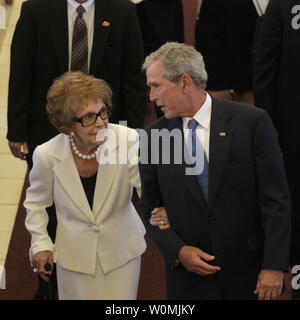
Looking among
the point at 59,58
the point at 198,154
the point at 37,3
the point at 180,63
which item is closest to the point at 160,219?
the point at 198,154

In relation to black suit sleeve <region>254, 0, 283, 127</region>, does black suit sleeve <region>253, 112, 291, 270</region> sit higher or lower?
lower

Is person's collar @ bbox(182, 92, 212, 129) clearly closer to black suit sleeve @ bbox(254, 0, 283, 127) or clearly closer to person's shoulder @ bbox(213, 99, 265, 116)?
person's shoulder @ bbox(213, 99, 265, 116)

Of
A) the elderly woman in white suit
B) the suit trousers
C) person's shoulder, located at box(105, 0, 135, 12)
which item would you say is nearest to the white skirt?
→ the elderly woman in white suit

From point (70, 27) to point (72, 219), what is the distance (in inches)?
54.7

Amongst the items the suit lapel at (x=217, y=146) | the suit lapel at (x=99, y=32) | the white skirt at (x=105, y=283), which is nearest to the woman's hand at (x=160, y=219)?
the suit lapel at (x=217, y=146)

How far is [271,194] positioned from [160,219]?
0.53 metres

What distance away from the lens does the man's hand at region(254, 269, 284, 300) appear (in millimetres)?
3887

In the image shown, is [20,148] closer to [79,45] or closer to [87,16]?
[79,45]

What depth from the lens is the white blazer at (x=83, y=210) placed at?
14.3 feet

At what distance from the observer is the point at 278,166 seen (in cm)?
386

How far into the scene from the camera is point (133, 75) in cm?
539

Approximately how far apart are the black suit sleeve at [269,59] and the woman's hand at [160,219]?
1.36 m

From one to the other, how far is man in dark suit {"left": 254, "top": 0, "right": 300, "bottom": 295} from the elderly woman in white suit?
3.47 feet

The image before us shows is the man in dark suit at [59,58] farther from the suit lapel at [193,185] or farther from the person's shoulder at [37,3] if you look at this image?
the suit lapel at [193,185]
